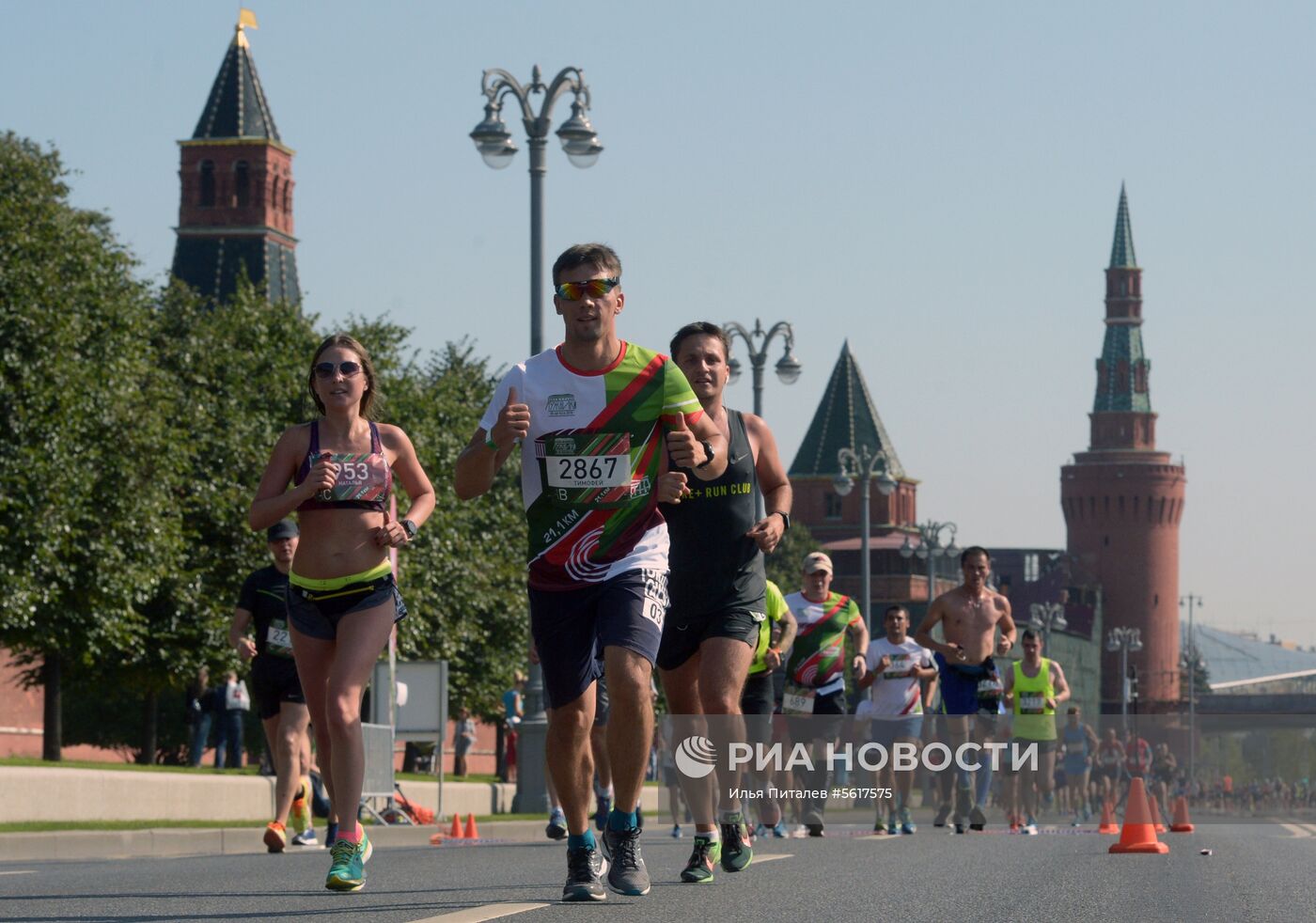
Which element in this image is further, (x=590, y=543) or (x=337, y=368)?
(x=337, y=368)

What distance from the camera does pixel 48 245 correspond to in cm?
4347

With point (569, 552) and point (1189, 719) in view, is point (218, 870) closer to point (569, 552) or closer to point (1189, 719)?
point (569, 552)

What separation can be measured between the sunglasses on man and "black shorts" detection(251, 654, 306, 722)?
5.74 metres

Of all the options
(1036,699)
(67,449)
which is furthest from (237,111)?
(1036,699)

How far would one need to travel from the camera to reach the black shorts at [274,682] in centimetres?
1338

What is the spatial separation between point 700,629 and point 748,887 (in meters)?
1.15

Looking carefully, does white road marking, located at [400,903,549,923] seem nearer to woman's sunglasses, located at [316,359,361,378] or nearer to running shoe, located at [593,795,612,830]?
woman's sunglasses, located at [316,359,361,378]

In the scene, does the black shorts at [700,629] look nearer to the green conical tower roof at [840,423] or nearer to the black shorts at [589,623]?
the black shorts at [589,623]

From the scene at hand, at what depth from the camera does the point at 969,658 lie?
642 inches

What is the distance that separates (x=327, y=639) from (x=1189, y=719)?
860cm

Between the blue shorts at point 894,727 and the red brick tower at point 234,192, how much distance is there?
10179 centimetres

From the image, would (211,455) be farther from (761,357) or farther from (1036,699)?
(1036,699)

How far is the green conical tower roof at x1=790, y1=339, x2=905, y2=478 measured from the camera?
17125 centimetres

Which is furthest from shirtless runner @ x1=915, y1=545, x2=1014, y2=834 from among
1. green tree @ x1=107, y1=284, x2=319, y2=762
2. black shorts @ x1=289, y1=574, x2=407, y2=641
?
green tree @ x1=107, y1=284, x2=319, y2=762
